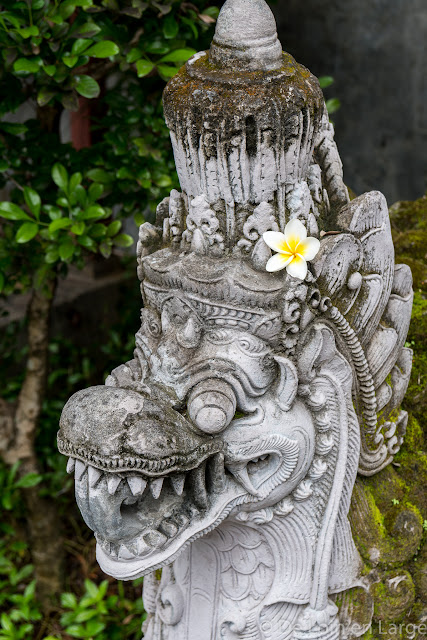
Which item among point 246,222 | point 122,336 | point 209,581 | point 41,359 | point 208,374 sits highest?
point 246,222

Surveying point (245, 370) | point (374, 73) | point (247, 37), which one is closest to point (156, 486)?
point (245, 370)

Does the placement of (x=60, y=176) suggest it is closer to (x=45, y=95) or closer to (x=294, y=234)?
(x=45, y=95)

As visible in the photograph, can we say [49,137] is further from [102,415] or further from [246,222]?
[102,415]

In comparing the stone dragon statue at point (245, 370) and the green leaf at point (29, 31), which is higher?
the green leaf at point (29, 31)

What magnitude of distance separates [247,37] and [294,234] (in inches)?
17.3

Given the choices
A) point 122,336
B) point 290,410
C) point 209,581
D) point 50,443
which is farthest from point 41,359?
point 290,410

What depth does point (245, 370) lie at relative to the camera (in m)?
1.76

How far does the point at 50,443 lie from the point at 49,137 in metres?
1.54

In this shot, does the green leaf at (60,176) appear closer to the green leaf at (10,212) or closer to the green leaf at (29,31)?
the green leaf at (10,212)

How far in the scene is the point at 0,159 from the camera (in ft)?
9.39

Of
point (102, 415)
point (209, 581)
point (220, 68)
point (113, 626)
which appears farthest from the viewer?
point (113, 626)

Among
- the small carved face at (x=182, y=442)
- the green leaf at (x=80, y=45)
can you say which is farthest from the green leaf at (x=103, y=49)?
the small carved face at (x=182, y=442)

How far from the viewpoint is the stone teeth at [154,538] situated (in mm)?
1738

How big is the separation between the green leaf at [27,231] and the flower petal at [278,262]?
3.80 ft
